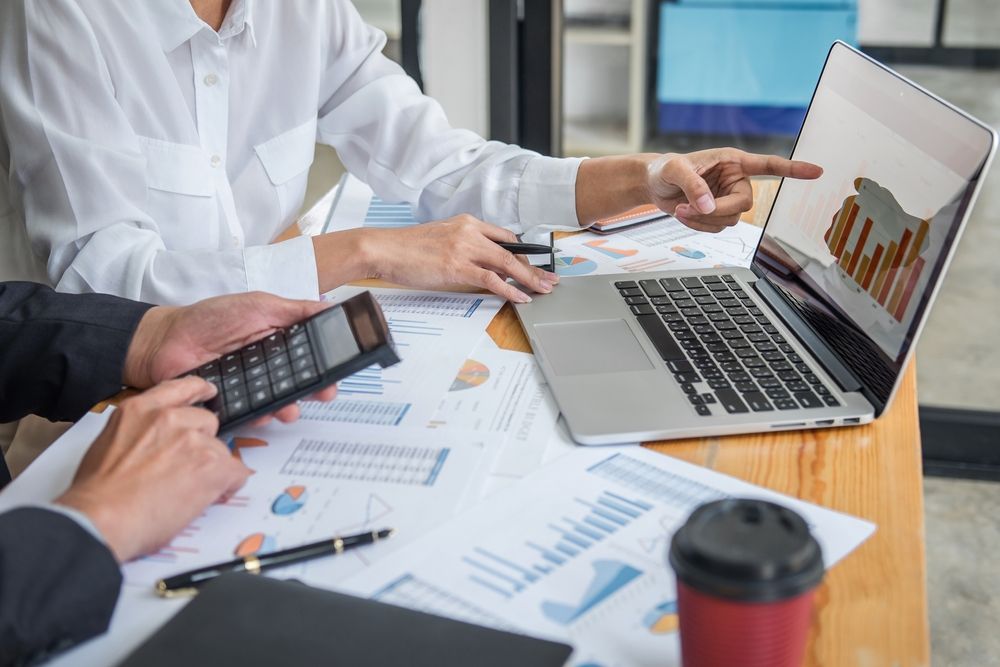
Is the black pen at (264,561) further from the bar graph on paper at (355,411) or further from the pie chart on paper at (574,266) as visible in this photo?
the pie chart on paper at (574,266)

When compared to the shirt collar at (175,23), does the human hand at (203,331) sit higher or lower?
lower

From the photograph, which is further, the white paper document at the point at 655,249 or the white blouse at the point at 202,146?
the white paper document at the point at 655,249

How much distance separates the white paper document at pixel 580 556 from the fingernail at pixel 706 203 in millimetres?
390

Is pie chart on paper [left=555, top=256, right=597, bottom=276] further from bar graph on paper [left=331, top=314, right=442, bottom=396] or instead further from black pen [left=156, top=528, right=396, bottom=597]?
black pen [left=156, top=528, right=396, bottom=597]

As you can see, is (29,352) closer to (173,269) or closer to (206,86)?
(173,269)

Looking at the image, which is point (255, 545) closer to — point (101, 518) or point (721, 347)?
point (101, 518)

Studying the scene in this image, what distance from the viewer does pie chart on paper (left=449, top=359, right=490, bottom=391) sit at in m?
0.95

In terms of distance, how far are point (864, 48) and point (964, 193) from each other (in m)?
1.61

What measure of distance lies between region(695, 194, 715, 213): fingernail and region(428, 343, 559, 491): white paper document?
0.90 ft

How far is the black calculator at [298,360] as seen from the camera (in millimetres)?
835

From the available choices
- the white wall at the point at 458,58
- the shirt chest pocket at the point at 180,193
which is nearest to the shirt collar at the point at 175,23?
the shirt chest pocket at the point at 180,193

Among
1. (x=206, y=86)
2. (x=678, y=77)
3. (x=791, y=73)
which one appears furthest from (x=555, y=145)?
(x=206, y=86)

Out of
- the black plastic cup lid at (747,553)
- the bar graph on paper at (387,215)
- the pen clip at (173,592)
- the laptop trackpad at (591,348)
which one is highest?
the black plastic cup lid at (747,553)

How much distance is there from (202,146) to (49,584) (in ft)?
2.43
